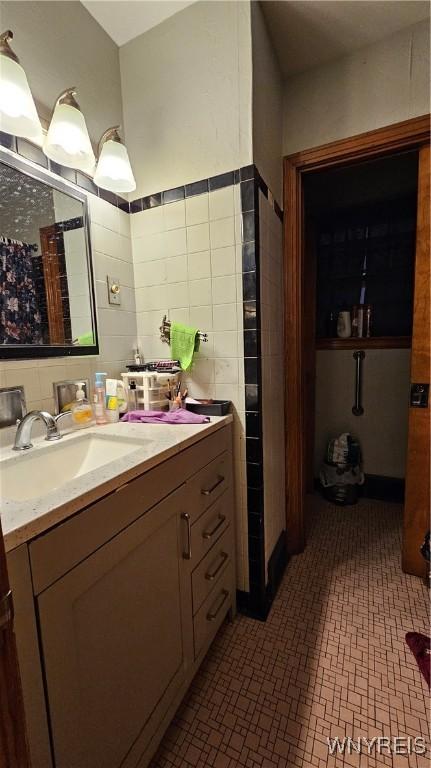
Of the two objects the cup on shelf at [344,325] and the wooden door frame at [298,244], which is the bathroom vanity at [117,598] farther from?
the cup on shelf at [344,325]

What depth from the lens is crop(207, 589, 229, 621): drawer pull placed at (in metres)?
1.12

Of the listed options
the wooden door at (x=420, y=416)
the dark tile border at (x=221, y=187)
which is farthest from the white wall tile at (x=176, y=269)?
the wooden door at (x=420, y=416)

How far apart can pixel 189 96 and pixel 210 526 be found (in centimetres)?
167

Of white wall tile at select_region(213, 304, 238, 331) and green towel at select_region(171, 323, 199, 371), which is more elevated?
white wall tile at select_region(213, 304, 238, 331)

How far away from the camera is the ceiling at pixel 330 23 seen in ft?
3.97

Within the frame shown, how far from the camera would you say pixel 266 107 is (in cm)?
131

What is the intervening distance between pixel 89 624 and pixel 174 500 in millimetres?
333

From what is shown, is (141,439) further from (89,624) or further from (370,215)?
(370,215)

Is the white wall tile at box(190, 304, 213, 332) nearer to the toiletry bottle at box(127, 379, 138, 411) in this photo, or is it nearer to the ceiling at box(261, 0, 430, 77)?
the toiletry bottle at box(127, 379, 138, 411)

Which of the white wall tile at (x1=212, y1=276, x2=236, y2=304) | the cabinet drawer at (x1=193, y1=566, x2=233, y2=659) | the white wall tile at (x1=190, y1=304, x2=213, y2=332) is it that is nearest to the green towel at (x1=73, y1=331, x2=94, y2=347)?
the white wall tile at (x1=190, y1=304, x2=213, y2=332)

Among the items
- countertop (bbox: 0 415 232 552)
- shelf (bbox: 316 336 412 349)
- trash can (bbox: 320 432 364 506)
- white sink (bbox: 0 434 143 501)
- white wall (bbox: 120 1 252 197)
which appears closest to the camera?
countertop (bbox: 0 415 232 552)

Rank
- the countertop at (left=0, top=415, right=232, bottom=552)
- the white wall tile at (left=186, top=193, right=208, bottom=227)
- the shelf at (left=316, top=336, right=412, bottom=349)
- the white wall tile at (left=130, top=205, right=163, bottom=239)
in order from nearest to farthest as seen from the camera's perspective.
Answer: the countertop at (left=0, top=415, right=232, bottom=552)
the white wall tile at (left=186, top=193, right=208, bottom=227)
the white wall tile at (left=130, top=205, right=163, bottom=239)
the shelf at (left=316, top=336, right=412, bottom=349)

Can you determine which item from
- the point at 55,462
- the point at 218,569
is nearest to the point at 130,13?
the point at 55,462

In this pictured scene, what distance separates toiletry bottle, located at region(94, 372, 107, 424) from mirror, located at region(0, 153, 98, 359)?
0.39 feet
